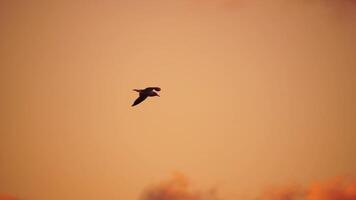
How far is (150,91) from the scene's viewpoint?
49.5ft
